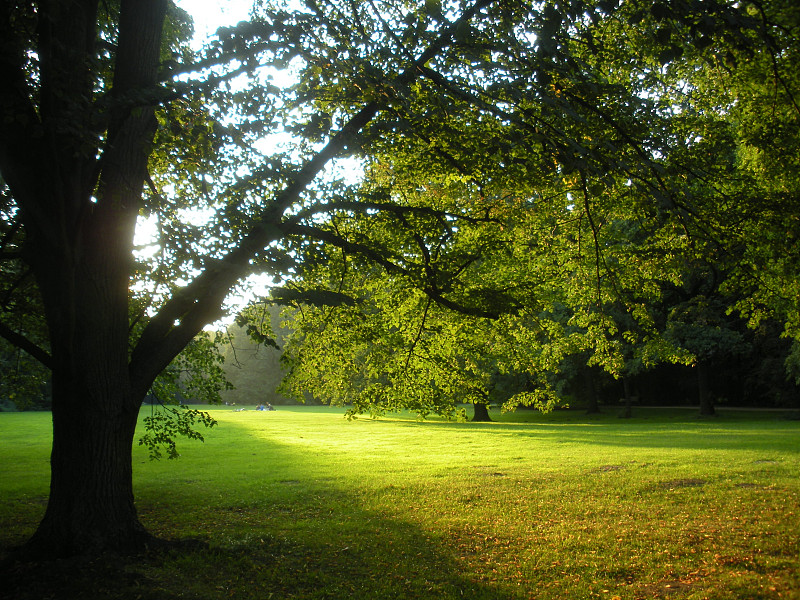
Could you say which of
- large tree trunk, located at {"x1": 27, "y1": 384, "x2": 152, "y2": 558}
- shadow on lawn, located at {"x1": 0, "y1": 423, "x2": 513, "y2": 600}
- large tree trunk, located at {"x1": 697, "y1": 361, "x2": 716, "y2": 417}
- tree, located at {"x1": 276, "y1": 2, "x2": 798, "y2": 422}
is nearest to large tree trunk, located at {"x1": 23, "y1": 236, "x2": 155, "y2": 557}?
large tree trunk, located at {"x1": 27, "y1": 384, "x2": 152, "y2": 558}

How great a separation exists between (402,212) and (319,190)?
4.60ft

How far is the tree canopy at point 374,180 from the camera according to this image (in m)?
5.22

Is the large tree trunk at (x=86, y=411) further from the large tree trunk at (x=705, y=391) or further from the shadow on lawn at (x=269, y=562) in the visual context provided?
the large tree trunk at (x=705, y=391)

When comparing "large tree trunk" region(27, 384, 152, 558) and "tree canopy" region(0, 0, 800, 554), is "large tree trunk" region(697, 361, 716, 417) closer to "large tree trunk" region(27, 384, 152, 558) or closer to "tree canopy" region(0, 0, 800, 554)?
"tree canopy" region(0, 0, 800, 554)

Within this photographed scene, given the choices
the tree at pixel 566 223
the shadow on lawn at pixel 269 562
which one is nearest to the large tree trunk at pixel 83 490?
the shadow on lawn at pixel 269 562

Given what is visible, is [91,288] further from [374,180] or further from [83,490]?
[374,180]

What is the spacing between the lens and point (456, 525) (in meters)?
8.76

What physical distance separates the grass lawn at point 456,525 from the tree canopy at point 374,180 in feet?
5.50

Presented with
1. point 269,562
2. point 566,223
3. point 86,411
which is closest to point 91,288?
point 86,411

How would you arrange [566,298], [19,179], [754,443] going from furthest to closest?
1. [754,443]
2. [566,298]
3. [19,179]

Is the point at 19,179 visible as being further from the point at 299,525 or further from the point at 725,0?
the point at 725,0

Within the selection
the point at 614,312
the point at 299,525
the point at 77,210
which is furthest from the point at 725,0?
the point at 614,312

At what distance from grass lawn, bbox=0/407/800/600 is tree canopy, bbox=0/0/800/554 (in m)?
1.68

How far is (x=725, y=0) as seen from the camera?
6.04 m
